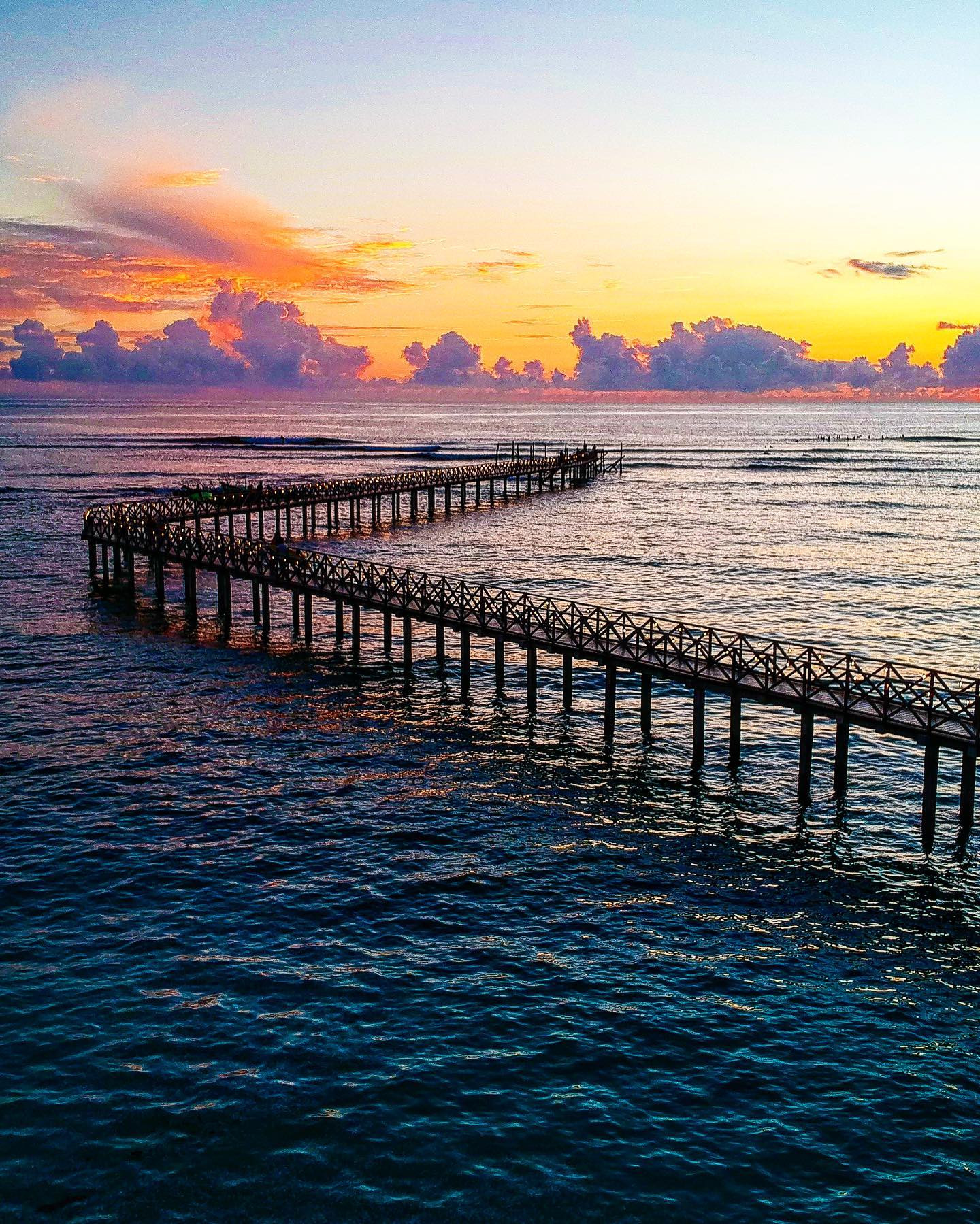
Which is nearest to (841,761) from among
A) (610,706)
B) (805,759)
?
(805,759)

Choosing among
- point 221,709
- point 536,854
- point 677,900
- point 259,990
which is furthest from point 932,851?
point 221,709

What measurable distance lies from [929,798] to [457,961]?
15.0 m

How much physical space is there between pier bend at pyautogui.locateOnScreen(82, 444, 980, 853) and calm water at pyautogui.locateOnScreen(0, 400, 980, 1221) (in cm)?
208

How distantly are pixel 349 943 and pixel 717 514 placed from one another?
317ft

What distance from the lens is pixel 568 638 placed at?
43.5m

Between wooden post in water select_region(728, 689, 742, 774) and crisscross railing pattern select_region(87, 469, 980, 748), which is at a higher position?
crisscross railing pattern select_region(87, 469, 980, 748)

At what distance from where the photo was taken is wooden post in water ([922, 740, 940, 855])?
1261 inches

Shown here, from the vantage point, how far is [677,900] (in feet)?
94.6

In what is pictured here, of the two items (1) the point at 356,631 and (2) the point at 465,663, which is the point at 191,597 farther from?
(2) the point at 465,663

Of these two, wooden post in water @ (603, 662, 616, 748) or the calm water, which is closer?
the calm water

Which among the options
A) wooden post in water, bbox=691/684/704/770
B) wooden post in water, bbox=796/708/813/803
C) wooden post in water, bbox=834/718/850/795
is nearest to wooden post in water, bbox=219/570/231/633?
wooden post in water, bbox=691/684/704/770

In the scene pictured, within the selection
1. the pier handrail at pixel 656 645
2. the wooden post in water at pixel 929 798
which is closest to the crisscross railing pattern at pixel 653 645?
the pier handrail at pixel 656 645

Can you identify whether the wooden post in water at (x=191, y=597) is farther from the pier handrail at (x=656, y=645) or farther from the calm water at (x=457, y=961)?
the calm water at (x=457, y=961)

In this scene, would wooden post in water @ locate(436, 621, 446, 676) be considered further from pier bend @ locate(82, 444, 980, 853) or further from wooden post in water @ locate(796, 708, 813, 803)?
wooden post in water @ locate(796, 708, 813, 803)
